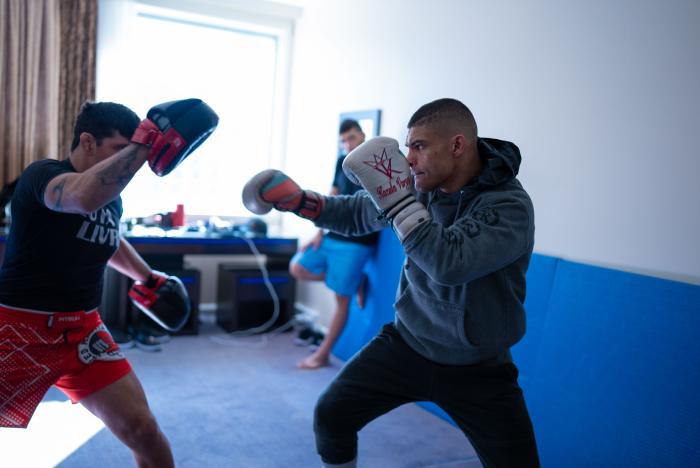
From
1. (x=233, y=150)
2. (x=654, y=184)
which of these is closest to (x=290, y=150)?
(x=233, y=150)

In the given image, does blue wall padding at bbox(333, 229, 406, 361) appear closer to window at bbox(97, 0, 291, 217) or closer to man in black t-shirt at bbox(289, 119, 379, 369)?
man in black t-shirt at bbox(289, 119, 379, 369)

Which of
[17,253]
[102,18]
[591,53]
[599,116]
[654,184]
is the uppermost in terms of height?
[102,18]

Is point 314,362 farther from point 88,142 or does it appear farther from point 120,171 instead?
point 120,171

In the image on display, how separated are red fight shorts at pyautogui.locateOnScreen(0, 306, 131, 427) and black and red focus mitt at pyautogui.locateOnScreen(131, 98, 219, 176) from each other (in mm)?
525

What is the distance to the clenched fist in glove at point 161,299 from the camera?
2.17m

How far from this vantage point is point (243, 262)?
504 centimetres

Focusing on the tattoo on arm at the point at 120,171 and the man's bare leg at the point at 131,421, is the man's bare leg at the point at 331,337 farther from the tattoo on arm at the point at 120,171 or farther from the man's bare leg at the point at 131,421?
the tattoo on arm at the point at 120,171

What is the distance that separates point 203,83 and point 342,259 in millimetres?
2262

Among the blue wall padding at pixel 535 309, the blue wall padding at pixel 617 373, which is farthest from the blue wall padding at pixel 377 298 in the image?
the blue wall padding at pixel 617 373

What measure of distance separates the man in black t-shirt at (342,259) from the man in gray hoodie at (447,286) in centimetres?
178

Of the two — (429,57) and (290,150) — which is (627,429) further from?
(290,150)

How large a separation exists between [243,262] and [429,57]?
2366 millimetres

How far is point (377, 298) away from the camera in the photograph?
12.1ft

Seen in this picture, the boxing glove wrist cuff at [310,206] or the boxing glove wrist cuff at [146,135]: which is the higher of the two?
the boxing glove wrist cuff at [146,135]
